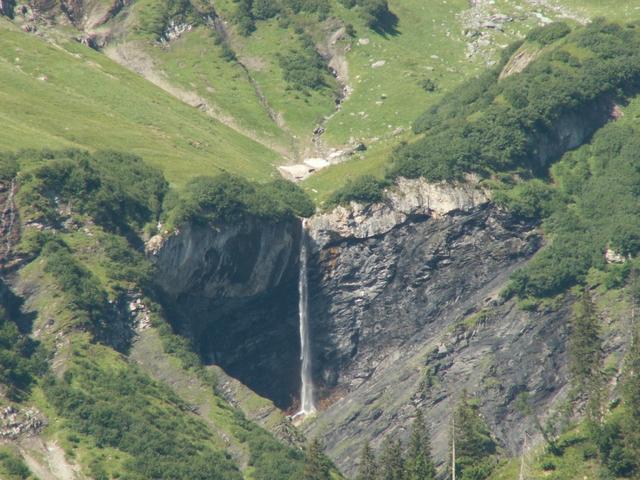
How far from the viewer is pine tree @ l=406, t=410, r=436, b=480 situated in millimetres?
134375

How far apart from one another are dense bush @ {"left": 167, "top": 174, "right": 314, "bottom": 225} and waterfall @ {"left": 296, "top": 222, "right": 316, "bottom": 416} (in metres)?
5.06

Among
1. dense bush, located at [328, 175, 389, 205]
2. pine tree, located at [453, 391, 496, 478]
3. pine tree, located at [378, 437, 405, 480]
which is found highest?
dense bush, located at [328, 175, 389, 205]

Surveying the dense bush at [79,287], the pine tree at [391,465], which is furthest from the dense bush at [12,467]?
the pine tree at [391,465]

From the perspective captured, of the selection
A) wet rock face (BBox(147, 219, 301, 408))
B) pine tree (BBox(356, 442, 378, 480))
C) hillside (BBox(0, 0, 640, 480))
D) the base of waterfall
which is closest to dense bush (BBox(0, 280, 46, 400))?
hillside (BBox(0, 0, 640, 480))

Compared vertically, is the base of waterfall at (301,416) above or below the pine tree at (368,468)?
below

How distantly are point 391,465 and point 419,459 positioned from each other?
18.4ft

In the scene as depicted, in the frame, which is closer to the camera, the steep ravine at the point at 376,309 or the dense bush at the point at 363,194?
the steep ravine at the point at 376,309

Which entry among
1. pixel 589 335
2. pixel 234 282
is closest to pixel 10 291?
pixel 234 282

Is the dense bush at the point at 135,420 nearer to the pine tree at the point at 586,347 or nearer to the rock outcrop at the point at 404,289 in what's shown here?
the rock outcrop at the point at 404,289

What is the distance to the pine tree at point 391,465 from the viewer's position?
455 ft

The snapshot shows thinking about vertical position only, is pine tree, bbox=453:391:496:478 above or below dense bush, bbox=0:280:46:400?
above

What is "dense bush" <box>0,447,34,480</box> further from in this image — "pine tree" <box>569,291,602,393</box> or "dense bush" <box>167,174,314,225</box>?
"pine tree" <box>569,291,602,393</box>

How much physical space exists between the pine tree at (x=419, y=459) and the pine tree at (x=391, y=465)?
0.86 metres

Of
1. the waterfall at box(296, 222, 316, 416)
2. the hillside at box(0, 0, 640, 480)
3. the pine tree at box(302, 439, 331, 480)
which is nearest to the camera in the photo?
the pine tree at box(302, 439, 331, 480)
